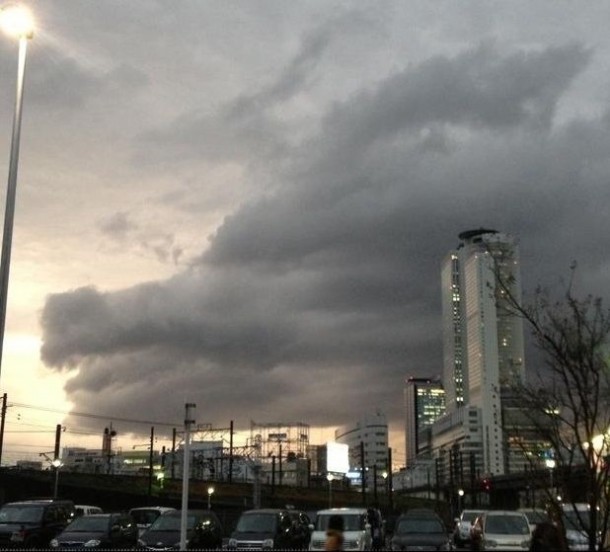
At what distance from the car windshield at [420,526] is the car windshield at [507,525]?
1747mm

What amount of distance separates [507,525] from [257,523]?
355 inches

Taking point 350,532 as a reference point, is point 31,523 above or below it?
above

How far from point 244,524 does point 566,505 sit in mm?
11309

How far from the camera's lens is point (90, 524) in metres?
27.2

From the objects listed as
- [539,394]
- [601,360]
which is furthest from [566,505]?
[601,360]

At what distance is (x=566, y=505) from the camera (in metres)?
27.5

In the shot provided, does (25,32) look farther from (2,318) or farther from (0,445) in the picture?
(0,445)

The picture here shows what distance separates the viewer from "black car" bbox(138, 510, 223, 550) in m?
27.4

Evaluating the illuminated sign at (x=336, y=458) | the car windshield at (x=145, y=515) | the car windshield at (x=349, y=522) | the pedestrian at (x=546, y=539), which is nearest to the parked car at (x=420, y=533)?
the car windshield at (x=349, y=522)

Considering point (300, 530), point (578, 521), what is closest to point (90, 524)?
point (300, 530)

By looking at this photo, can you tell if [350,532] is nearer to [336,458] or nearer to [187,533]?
[187,533]

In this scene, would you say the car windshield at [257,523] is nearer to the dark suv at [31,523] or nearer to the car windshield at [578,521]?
the dark suv at [31,523]

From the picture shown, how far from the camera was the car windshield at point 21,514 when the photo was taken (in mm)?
28594

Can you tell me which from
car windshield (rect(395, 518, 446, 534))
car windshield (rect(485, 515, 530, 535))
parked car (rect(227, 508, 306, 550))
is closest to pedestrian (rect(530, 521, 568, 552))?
parked car (rect(227, 508, 306, 550))
